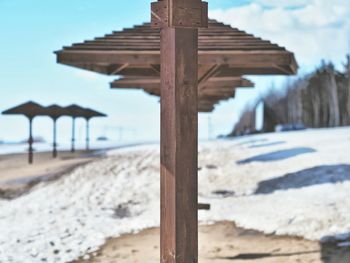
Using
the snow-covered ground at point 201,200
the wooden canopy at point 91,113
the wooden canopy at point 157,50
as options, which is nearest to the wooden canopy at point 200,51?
the wooden canopy at point 157,50

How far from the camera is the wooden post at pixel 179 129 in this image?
3.65 meters

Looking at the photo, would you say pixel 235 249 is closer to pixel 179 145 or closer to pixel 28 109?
pixel 179 145

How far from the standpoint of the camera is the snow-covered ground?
7094 mm

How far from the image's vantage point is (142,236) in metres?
7.50

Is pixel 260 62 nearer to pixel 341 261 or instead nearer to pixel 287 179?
pixel 341 261

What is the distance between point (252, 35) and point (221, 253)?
3149 mm

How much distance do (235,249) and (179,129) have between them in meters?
3.36

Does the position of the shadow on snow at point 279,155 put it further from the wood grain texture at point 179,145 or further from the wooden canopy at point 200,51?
the wood grain texture at point 179,145

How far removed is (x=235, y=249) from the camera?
6531 millimetres

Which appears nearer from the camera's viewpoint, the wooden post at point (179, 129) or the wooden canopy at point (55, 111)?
the wooden post at point (179, 129)

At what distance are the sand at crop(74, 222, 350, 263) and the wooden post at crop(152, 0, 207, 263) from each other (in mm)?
2508

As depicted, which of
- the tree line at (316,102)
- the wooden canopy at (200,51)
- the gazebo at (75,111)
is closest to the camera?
the wooden canopy at (200,51)

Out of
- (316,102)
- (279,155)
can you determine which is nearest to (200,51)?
(279,155)

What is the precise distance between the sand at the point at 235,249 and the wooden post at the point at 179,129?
2508mm
